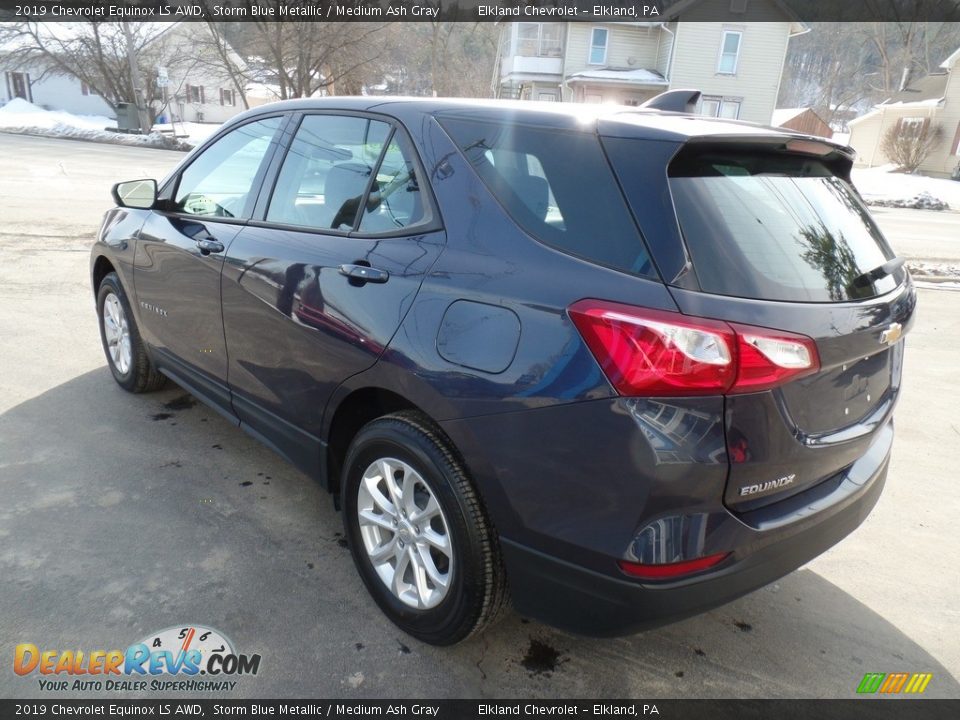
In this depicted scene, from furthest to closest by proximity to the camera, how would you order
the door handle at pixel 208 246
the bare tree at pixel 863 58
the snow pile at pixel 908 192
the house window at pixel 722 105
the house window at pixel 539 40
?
the bare tree at pixel 863 58 < the house window at pixel 539 40 < the house window at pixel 722 105 < the snow pile at pixel 908 192 < the door handle at pixel 208 246

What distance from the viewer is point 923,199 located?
20.2m

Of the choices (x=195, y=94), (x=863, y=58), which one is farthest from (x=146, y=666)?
(x=863, y=58)

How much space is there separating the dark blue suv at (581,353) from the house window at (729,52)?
32.9 m

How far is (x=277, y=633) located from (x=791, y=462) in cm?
180

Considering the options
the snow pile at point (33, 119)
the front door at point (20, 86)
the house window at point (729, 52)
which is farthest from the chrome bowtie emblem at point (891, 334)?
the front door at point (20, 86)

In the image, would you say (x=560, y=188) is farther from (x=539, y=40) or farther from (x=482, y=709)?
(x=539, y=40)

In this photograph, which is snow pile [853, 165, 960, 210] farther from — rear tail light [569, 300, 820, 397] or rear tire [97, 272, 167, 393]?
rear tail light [569, 300, 820, 397]

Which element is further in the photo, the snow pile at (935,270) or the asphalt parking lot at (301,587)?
the snow pile at (935,270)

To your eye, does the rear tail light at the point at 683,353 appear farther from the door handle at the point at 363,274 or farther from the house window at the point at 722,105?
the house window at the point at 722,105

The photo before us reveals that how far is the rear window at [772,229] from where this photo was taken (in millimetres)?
1830

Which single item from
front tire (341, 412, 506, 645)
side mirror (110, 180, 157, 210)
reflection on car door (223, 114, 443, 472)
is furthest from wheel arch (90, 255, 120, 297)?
front tire (341, 412, 506, 645)

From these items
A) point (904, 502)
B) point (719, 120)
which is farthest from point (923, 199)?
point (719, 120)

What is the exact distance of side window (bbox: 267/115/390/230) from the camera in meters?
2.65

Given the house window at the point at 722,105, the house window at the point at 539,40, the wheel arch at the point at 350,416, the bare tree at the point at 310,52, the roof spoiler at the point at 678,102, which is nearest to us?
the wheel arch at the point at 350,416
